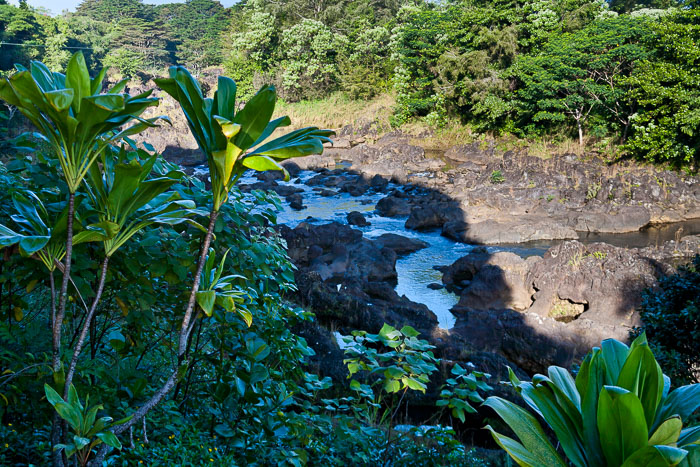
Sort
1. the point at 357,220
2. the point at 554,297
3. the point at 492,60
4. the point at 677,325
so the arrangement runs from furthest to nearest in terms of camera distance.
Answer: the point at 492,60, the point at 357,220, the point at 554,297, the point at 677,325

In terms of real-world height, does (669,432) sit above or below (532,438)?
above

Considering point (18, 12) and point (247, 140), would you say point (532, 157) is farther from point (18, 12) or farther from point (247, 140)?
point (18, 12)

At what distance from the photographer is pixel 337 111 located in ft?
90.8

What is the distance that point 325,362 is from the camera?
162 inches

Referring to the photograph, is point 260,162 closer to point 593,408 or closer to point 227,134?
point 227,134

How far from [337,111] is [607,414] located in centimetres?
2751

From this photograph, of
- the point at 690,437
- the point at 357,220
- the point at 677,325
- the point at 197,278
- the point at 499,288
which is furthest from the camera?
the point at 357,220

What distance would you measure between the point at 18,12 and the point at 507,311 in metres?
31.1

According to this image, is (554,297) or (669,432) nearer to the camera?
(669,432)

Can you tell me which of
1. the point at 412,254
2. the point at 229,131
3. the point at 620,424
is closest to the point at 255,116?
the point at 229,131

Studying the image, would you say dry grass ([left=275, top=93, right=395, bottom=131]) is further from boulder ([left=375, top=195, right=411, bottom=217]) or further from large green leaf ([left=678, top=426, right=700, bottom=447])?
large green leaf ([left=678, top=426, right=700, bottom=447])

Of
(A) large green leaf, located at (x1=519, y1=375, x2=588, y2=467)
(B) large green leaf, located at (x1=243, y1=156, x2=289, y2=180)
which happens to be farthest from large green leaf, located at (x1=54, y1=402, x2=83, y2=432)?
(A) large green leaf, located at (x1=519, y1=375, x2=588, y2=467)

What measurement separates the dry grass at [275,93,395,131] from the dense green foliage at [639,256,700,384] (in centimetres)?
2126

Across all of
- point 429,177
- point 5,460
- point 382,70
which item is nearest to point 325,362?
point 5,460
